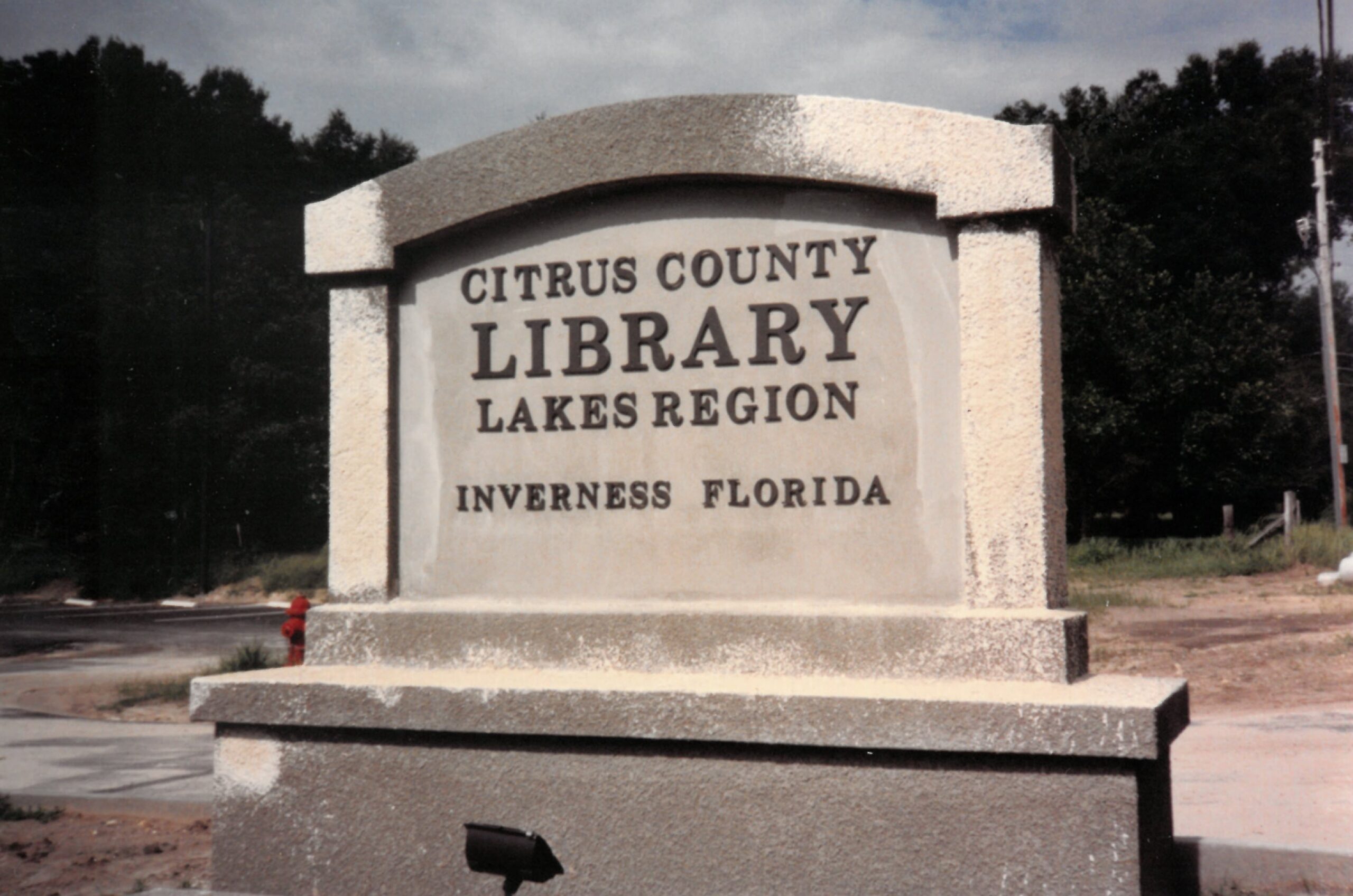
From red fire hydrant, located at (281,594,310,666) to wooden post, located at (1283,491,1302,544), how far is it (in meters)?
21.2

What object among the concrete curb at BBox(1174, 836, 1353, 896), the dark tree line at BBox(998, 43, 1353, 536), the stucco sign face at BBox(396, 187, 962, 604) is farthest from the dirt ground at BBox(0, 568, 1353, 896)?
the dark tree line at BBox(998, 43, 1353, 536)

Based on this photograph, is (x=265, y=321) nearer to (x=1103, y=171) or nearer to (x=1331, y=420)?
(x=1103, y=171)

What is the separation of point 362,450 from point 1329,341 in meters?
26.8

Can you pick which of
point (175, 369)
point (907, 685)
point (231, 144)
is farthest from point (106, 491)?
point (907, 685)

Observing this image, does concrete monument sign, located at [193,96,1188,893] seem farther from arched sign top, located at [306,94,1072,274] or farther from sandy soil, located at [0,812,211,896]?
sandy soil, located at [0,812,211,896]

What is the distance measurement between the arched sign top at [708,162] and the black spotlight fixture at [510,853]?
7.83 feet

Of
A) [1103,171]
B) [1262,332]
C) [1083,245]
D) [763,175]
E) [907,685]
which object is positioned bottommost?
[907,685]

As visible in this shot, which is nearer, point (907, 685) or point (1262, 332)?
point (907, 685)

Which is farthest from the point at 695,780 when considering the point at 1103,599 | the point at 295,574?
the point at 295,574

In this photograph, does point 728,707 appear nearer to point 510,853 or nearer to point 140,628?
point 510,853

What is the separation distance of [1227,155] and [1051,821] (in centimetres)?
4278

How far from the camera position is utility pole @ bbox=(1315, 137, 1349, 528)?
2575 centimetres

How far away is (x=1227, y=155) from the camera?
4194 cm

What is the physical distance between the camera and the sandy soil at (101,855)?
554cm
